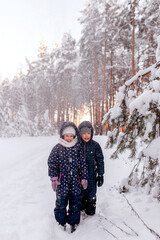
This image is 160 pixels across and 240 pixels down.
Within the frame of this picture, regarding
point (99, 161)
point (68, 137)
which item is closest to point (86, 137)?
point (68, 137)

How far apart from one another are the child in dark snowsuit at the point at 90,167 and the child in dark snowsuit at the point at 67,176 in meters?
0.28

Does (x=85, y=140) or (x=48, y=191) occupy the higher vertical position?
(x=85, y=140)

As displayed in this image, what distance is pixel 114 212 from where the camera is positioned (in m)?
3.76

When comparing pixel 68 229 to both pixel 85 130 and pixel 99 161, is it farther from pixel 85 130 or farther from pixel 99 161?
pixel 85 130

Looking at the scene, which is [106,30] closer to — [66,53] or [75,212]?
[66,53]

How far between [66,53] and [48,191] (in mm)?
26139

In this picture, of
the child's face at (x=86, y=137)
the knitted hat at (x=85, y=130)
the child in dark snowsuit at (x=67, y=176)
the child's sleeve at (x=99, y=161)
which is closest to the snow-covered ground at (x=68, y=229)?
the child in dark snowsuit at (x=67, y=176)

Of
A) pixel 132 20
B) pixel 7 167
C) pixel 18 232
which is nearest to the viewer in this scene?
pixel 18 232

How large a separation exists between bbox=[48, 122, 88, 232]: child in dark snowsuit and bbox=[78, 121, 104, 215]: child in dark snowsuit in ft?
0.93

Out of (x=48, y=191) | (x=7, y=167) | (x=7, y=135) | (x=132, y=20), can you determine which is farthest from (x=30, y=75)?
(x=48, y=191)

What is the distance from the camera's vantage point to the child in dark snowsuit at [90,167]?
3748 millimetres

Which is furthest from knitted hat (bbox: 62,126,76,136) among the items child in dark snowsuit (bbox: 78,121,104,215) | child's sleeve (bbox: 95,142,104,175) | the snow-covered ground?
the snow-covered ground

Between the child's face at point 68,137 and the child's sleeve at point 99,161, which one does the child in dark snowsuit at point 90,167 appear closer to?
the child's sleeve at point 99,161

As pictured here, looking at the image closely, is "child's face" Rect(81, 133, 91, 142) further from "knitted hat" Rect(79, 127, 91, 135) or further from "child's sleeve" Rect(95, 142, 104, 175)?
"child's sleeve" Rect(95, 142, 104, 175)
